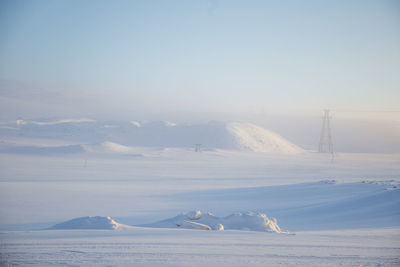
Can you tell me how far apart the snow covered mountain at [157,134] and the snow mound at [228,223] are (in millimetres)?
63684

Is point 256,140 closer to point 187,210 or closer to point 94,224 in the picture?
point 187,210

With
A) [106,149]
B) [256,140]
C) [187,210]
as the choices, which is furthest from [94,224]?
[256,140]

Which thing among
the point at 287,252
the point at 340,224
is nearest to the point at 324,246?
the point at 287,252

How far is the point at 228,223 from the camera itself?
38.8ft

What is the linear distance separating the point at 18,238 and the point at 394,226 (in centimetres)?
1146

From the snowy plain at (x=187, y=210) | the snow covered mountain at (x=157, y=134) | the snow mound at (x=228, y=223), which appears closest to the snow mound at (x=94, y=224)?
the snowy plain at (x=187, y=210)

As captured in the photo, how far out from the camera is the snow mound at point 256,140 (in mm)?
78938

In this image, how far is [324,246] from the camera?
8188mm

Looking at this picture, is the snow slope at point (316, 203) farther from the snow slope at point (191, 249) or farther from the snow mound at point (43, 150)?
the snow mound at point (43, 150)

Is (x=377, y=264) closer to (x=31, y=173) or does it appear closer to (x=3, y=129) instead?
(x=31, y=173)

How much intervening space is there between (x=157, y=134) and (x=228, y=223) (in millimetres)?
81114

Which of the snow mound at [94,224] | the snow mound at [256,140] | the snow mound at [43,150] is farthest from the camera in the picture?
the snow mound at [256,140]

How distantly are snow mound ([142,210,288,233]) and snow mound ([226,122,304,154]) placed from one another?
211 feet

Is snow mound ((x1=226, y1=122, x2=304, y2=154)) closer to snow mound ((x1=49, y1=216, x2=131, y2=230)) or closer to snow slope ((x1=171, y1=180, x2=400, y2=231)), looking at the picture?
snow slope ((x1=171, y1=180, x2=400, y2=231))
